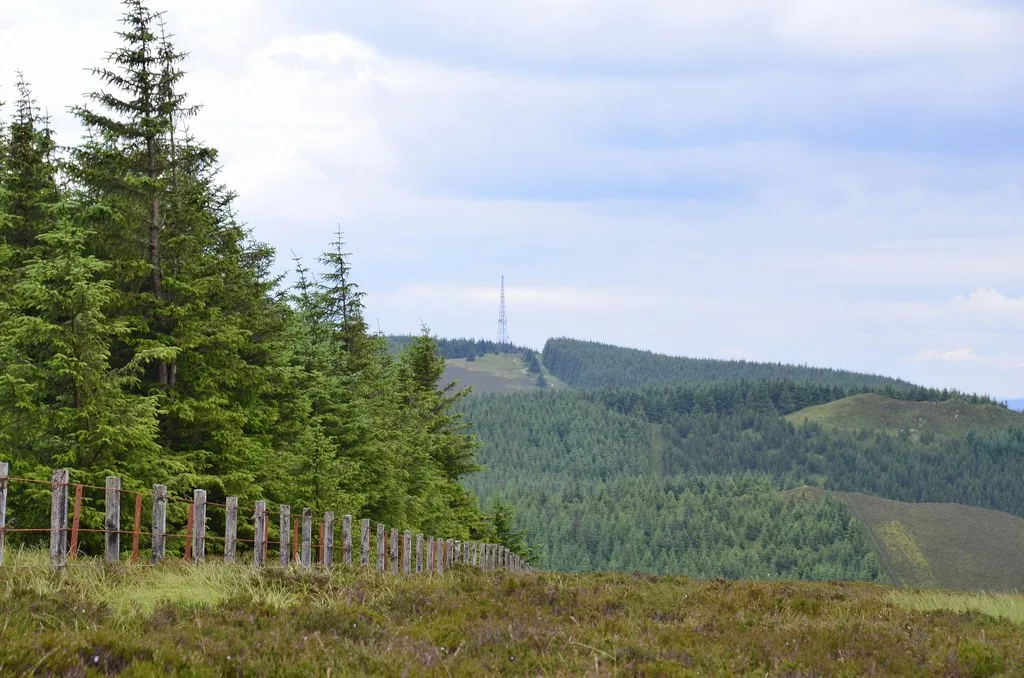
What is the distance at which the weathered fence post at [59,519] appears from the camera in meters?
12.0

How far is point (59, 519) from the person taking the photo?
1215 centimetres

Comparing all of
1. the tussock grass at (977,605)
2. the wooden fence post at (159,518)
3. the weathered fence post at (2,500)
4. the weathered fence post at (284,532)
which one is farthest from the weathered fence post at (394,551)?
the weathered fence post at (2,500)

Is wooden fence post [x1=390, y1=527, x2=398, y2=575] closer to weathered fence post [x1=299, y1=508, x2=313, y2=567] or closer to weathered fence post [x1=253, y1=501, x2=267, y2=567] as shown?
weathered fence post [x1=299, y1=508, x2=313, y2=567]

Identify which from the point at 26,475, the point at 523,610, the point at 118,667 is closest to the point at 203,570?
the point at 523,610

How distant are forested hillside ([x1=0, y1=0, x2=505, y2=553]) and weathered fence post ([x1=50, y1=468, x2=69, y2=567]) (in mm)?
7248

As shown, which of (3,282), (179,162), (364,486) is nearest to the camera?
(3,282)

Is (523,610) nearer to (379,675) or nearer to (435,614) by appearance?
(435,614)

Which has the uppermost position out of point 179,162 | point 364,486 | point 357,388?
point 179,162

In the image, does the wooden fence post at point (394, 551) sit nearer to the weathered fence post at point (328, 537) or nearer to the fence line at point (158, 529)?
the fence line at point (158, 529)

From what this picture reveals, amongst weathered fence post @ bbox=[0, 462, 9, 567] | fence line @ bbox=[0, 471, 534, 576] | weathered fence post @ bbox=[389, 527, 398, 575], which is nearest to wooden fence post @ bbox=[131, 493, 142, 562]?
fence line @ bbox=[0, 471, 534, 576]

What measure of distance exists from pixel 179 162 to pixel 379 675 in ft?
75.3

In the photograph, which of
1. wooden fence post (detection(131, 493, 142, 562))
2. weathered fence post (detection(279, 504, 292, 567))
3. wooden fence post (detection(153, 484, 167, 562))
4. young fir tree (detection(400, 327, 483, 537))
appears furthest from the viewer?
young fir tree (detection(400, 327, 483, 537))

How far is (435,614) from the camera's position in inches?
452

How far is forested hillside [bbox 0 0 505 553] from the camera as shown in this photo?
19.7 metres
